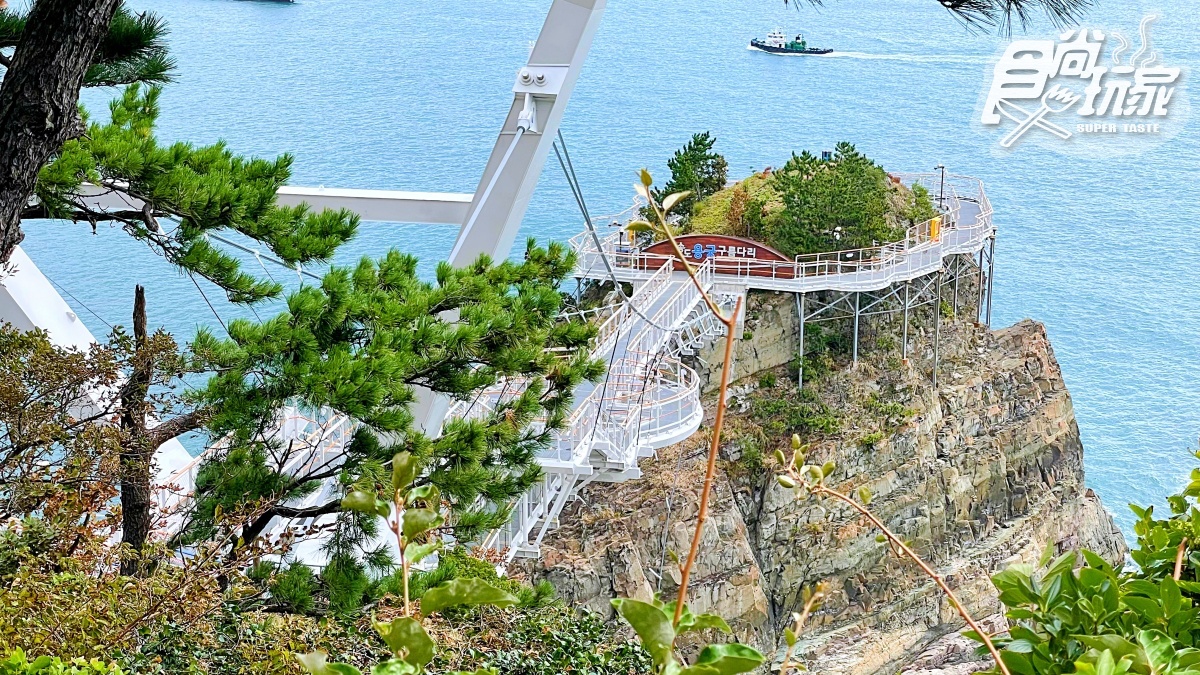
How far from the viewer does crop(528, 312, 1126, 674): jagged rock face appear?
41.5ft

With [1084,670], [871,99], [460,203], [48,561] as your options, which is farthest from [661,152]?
[1084,670]

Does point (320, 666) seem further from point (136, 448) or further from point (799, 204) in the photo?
point (799, 204)

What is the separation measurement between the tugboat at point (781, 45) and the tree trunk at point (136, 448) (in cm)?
3239

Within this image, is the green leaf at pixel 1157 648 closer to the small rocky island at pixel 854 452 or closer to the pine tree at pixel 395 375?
the pine tree at pixel 395 375

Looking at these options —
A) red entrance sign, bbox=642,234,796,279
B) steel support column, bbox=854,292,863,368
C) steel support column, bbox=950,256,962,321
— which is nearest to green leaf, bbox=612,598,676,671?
red entrance sign, bbox=642,234,796,279

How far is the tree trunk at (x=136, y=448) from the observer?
315 cm

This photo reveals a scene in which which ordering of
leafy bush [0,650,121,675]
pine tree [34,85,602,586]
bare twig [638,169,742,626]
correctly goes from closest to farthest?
bare twig [638,169,742,626] → leafy bush [0,650,121,675] → pine tree [34,85,602,586]

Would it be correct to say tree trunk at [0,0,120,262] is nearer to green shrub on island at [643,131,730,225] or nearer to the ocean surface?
green shrub on island at [643,131,730,225]

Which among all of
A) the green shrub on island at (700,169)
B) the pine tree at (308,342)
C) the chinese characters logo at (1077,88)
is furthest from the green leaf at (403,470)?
the chinese characters logo at (1077,88)

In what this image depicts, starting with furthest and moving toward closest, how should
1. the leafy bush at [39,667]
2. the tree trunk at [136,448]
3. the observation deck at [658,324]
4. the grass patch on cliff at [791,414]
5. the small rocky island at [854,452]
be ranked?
the grass patch on cliff at [791,414], the small rocky island at [854,452], the observation deck at [658,324], the tree trunk at [136,448], the leafy bush at [39,667]

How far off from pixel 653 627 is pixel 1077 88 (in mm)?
39778

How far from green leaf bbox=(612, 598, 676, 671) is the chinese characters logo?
110 ft

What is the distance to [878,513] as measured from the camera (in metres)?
14.2

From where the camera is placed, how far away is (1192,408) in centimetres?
2470
